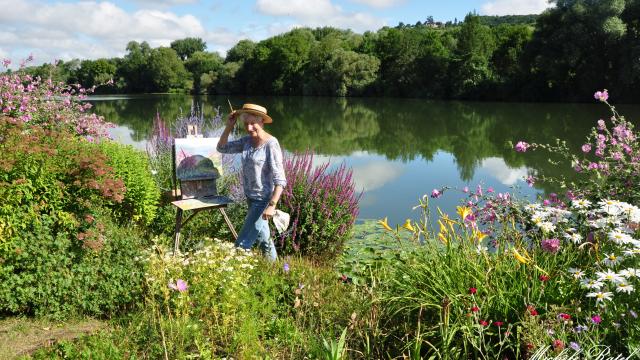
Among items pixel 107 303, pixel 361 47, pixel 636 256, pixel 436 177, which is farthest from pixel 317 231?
pixel 361 47

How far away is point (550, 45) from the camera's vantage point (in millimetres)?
37312

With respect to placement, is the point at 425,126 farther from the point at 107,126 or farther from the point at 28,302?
the point at 28,302

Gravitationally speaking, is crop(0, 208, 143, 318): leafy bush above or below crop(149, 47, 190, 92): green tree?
below

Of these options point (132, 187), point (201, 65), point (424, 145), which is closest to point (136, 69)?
point (201, 65)

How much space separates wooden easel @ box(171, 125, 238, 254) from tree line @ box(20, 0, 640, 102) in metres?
6.37

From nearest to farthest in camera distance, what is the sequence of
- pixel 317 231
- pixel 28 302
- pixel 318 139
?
pixel 28 302
pixel 317 231
pixel 318 139

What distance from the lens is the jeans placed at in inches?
188

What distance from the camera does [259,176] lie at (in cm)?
475

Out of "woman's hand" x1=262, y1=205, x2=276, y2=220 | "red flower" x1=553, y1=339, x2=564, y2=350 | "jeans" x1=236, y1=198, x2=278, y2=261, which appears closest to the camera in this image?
"red flower" x1=553, y1=339, x2=564, y2=350

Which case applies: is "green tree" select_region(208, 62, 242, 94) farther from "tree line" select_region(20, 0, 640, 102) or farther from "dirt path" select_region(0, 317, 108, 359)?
"dirt path" select_region(0, 317, 108, 359)

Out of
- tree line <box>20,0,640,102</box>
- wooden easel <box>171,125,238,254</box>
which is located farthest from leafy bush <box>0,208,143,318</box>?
tree line <box>20,0,640,102</box>

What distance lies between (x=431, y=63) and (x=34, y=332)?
5128cm

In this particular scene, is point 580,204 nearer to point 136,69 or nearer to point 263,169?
point 263,169

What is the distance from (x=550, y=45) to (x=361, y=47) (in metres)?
29.4
